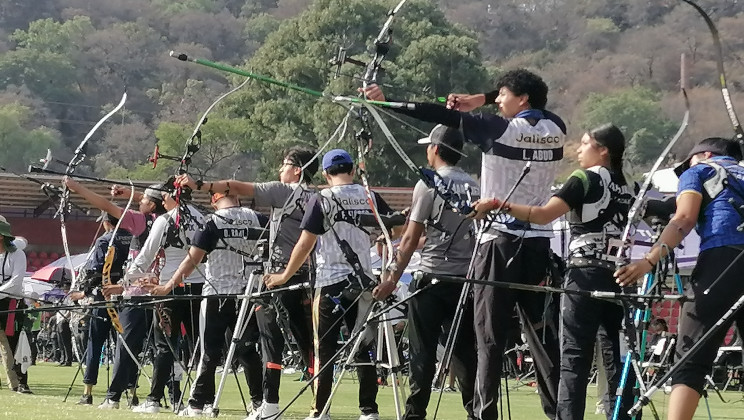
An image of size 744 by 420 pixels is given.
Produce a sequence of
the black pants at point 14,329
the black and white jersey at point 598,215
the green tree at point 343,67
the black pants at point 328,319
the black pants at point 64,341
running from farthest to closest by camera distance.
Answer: the green tree at point 343,67
the black pants at point 64,341
the black pants at point 14,329
the black pants at point 328,319
the black and white jersey at point 598,215

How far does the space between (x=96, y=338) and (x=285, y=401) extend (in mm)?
1911

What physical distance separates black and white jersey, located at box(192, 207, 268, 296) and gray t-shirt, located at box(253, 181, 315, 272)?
0.49 meters

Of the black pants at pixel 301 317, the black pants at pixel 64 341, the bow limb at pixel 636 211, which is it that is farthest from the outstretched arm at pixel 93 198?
the black pants at pixel 64 341

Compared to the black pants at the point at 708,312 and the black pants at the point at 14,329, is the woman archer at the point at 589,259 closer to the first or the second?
the black pants at the point at 708,312

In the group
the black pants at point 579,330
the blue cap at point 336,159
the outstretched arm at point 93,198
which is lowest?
the black pants at point 579,330

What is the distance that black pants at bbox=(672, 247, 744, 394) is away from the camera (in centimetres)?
733

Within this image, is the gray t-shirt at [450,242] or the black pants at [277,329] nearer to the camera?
the gray t-shirt at [450,242]

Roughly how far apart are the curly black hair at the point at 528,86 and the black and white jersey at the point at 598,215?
47cm

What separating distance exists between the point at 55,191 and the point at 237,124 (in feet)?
225

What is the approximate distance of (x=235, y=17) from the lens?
178375 mm

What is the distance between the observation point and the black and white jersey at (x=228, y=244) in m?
11.4

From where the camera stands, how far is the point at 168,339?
12.2 metres

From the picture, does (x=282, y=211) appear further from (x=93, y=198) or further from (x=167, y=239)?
(x=93, y=198)

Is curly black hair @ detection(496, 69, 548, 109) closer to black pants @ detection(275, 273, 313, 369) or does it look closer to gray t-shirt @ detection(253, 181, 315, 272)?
gray t-shirt @ detection(253, 181, 315, 272)
